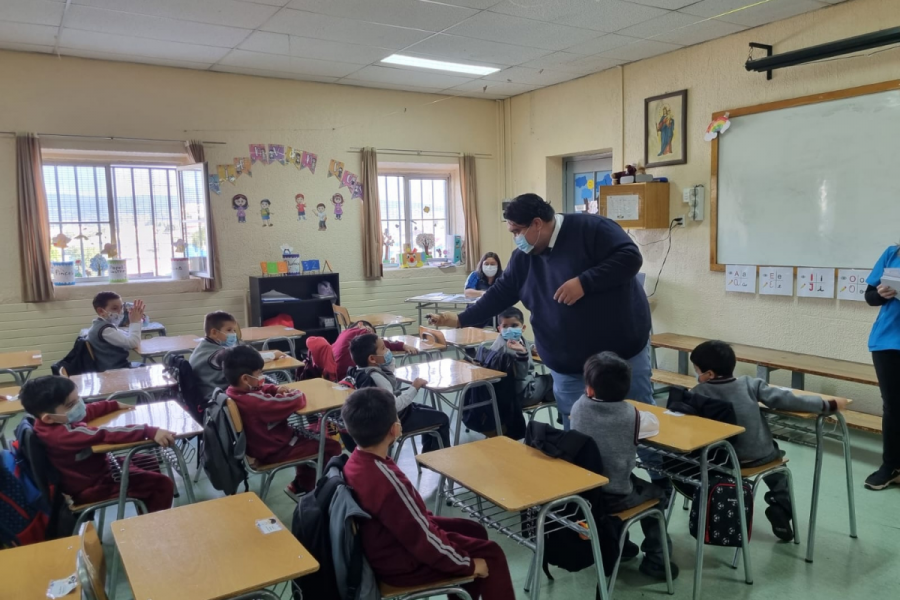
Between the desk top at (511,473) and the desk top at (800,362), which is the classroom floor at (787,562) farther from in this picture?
the desk top at (800,362)

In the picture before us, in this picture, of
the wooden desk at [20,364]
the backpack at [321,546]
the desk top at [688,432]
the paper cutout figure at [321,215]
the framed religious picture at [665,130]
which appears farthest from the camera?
the paper cutout figure at [321,215]

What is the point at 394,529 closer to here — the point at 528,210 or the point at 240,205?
the point at 528,210

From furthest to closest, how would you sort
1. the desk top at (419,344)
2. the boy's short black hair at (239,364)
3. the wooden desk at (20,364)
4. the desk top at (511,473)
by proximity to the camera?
the desk top at (419,344) < the wooden desk at (20,364) < the boy's short black hair at (239,364) < the desk top at (511,473)

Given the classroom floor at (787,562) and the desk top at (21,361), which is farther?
the desk top at (21,361)

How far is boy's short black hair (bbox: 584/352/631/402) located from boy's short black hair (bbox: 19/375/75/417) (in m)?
2.04

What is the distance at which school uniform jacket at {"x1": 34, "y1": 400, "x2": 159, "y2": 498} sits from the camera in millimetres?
2383

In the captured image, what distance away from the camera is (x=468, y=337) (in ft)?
15.5

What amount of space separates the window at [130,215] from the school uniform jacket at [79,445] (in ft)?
12.9

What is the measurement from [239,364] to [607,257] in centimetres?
172

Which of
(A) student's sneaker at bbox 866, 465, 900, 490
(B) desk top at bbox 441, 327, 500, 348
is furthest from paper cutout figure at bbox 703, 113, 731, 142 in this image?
(A) student's sneaker at bbox 866, 465, 900, 490

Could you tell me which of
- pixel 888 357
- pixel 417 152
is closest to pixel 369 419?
pixel 888 357

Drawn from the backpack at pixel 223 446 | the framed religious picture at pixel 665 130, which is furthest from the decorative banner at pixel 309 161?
the backpack at pixel 223 446

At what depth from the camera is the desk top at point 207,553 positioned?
55.6 inches

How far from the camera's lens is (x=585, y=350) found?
2.67 m
